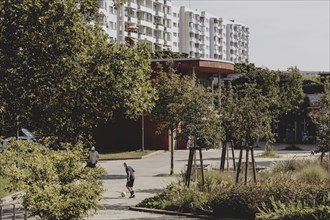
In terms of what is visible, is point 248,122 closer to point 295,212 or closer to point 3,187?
point 295,212

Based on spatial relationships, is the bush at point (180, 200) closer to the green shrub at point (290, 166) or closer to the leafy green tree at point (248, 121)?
the leafy green tree at point (248, 121)

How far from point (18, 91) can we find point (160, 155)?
32863 millimetres

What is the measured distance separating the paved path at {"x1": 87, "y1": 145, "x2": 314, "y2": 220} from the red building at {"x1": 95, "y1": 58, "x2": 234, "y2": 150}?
7.09 ft

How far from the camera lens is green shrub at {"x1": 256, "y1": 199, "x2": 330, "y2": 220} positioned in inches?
701

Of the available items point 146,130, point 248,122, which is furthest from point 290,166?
point 146,130

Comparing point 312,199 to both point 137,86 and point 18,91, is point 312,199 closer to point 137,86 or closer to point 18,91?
point 137,86

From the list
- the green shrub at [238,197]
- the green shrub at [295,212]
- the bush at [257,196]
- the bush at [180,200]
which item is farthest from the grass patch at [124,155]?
the green shrub at [295,212]

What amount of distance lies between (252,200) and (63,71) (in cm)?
719

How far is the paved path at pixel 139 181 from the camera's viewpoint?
2227cm

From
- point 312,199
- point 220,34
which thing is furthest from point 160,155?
point 220,34

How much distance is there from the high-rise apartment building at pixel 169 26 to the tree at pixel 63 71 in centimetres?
7288

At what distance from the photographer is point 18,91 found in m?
18.3

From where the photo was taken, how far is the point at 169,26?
5719 inches

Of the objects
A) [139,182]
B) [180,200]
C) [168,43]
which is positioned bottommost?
[139,182]
